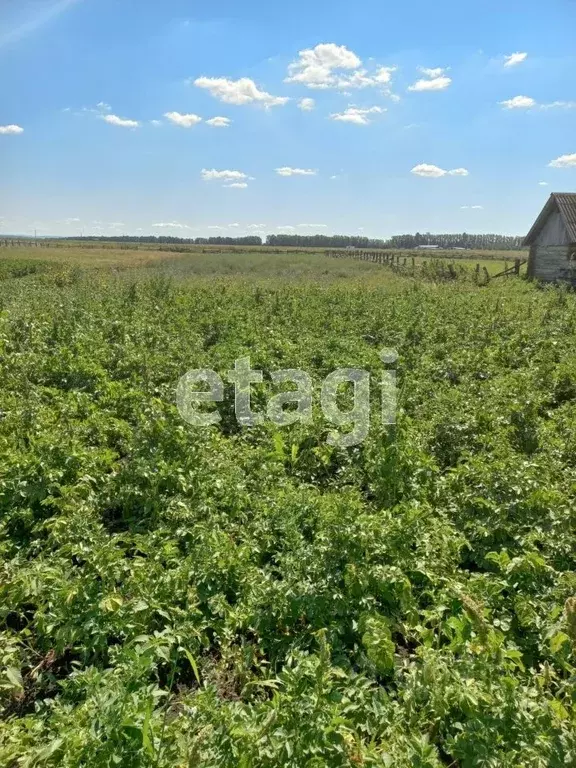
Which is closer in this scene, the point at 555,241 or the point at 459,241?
the point at 555,241

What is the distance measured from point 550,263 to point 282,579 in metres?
23.3

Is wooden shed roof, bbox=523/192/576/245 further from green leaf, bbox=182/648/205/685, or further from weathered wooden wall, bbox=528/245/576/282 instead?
green leaf, bbox=182/648/205/685

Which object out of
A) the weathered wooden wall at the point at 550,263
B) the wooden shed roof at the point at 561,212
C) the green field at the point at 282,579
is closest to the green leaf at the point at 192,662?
the green field at the point at 282,579

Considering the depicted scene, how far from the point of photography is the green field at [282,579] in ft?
7.41

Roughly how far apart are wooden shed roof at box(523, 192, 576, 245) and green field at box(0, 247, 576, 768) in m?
→ 17.0

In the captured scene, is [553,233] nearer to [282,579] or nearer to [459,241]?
[282,579]

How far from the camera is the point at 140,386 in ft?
23.0

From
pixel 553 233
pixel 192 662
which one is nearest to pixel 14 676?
pixel 192 662

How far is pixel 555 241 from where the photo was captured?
887 inches

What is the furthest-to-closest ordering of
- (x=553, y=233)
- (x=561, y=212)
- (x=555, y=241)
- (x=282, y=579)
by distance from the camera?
(x=553, y=233)
(x=555, y=241)
(x=561, y=212)
(x=282, y=579)

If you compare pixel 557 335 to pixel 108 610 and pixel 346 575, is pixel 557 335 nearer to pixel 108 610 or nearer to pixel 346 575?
pixel 346 575

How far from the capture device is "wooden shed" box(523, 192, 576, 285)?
21.2m

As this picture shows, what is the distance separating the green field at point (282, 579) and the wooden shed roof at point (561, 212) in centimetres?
1697

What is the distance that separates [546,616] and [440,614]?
644 mm
